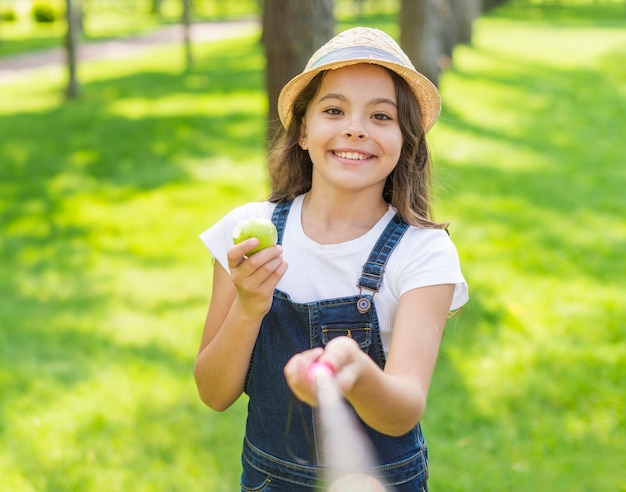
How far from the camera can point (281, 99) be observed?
2344 mm

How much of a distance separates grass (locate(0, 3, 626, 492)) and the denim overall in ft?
3.04

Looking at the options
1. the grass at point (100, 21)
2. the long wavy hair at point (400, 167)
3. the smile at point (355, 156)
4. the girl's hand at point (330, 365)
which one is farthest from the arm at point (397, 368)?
the grass at point (100, 21)

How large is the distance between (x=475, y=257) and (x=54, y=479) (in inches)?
141

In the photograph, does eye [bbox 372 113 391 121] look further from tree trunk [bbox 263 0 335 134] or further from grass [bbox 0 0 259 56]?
grass [bbox 0 0 259 56]

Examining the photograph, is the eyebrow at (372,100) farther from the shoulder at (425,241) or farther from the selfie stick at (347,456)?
the selfie stick at (347,456)

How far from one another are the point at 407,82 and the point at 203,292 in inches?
143

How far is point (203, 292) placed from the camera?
219 inches

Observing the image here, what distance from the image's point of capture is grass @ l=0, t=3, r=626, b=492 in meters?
3.69

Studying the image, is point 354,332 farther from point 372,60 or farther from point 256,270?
point 372,60

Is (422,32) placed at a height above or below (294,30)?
below

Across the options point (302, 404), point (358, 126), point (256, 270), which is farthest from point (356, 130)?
point (302, 404)

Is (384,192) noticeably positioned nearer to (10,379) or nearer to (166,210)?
(10,379)

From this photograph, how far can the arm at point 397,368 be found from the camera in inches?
59.1

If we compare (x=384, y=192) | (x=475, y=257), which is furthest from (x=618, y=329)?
(x=384, y=192)
